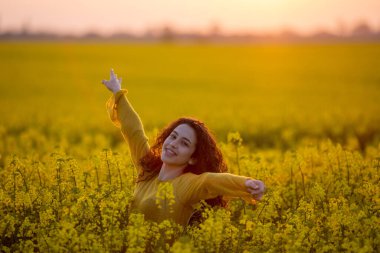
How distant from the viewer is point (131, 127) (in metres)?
6.11

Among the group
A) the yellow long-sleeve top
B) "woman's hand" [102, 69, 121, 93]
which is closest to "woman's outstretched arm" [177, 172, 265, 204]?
the yellow long-sleeve top

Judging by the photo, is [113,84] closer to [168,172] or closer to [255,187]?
[168,172]

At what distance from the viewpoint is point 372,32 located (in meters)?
122

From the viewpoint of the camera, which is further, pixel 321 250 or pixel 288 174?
pixel 288 174

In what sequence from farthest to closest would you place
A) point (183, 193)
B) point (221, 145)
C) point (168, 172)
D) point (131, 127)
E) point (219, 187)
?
1. point (221, 145)
2. point (131, 127)
3. point (168, 172)
4. point (183, 193)
5. point (219, 187)

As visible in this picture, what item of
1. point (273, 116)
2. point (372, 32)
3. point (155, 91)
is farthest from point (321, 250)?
point (372, 32)

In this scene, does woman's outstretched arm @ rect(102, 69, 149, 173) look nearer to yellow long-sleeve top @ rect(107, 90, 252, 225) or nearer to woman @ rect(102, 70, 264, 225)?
woman @ rect(102, 70, 264, 225)

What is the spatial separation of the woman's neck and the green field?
312 mm

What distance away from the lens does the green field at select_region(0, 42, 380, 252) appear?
15.7ft

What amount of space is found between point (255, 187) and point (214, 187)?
420mm

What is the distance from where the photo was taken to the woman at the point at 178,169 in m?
5.16

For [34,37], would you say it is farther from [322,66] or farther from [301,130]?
[301,130]

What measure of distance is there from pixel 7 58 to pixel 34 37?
64132 millimetres

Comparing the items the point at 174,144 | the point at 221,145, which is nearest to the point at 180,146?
the point at 174,144
